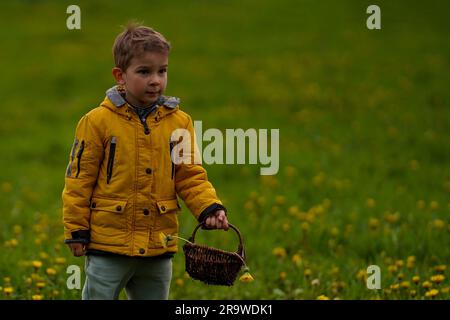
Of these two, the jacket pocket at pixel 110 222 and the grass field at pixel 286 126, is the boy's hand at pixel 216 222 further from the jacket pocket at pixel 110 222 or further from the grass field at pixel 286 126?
the grass field at pixel 286 126

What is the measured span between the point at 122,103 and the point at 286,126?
6827 mm

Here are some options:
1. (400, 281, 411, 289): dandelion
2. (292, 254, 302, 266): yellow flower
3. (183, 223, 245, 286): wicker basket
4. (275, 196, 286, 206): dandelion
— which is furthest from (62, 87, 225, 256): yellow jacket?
(275, 196, 286, 206): dandelion

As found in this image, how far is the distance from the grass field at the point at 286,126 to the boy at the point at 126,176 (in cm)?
90

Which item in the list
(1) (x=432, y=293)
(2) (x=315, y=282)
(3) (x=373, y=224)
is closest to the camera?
(1) (x=432, y=293)

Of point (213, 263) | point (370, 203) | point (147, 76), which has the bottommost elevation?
point (213, 263)

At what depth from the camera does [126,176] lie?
10.9 ft

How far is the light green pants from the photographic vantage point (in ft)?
11.0

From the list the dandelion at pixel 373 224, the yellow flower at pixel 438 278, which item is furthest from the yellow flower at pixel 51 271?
the dandelion at pixel 373 224

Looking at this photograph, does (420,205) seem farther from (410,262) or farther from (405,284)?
(405,284)

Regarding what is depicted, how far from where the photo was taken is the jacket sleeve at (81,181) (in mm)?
3291

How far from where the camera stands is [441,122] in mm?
9891

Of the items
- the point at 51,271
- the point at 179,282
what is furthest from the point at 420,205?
the point at 51,271

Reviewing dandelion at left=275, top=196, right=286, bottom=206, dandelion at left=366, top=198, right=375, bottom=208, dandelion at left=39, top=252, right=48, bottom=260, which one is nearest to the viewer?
dandelion at left=39, top=252, right=48, bottom=260

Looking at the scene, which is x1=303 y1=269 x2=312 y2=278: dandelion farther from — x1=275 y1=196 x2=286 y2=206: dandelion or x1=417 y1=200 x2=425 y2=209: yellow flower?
x1=417 y1=200 x2=425 y2=209: yellow flower
